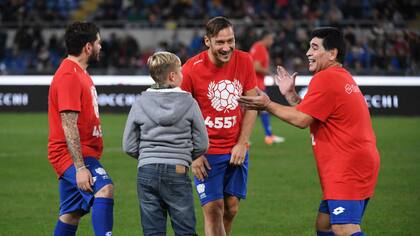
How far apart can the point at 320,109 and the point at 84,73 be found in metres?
2.16

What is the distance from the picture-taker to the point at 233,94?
25.2 feet

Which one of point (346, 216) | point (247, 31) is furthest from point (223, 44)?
point (247, 31)

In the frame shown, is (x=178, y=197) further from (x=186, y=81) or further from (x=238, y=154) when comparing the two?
(x=186, y=81)

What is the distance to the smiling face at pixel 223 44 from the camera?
24.4ft

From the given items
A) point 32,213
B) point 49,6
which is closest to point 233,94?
point 32,213

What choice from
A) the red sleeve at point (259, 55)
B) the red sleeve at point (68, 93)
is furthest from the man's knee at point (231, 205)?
the red sleeve at point (259, 55)

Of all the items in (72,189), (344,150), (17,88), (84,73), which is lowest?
(17,88)

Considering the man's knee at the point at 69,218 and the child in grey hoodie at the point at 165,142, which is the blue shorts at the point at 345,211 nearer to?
the child in grey hoodie at the point at 165,142

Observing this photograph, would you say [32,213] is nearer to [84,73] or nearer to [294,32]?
[84,73]

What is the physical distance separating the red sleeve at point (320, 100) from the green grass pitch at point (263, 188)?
3.22 meters

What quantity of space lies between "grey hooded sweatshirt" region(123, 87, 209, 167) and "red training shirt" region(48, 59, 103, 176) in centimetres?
71

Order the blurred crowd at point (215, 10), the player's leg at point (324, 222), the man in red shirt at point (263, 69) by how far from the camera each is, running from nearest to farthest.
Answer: the player's leg at point (324, 222) → the man in red shirt at point (263, 69) → the blurred crowd at point (215, 10)

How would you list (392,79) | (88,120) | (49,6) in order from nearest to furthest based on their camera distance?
(88,120)
(392,79)
(49,6)

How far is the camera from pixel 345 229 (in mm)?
6574
